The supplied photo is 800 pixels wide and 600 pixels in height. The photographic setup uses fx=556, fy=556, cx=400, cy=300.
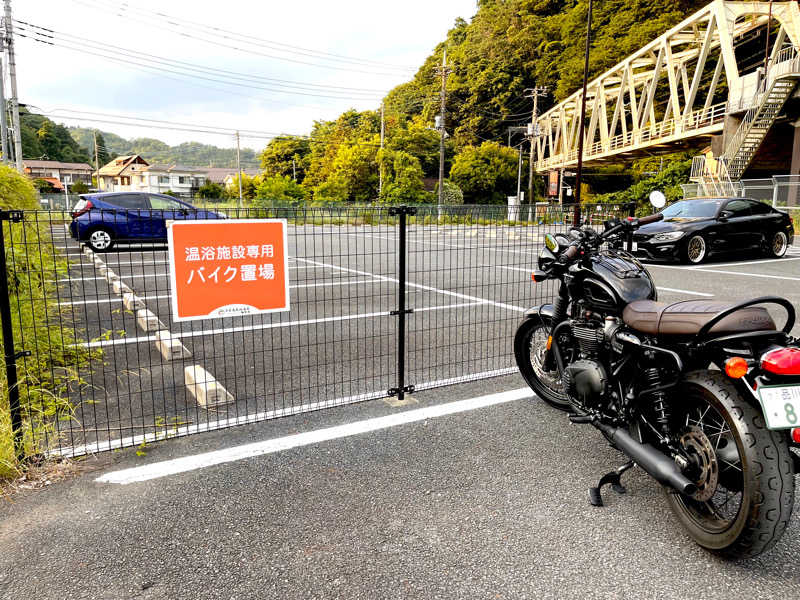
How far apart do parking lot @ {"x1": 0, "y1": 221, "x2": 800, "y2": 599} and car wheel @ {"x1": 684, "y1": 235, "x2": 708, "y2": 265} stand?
9521 mm

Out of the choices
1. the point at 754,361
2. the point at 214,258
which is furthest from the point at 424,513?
the point at 214,258

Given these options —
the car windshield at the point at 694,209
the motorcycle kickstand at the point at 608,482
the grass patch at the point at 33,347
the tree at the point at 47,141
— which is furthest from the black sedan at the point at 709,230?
the tree at the point at 47,141

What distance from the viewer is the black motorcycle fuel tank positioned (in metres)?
3.00

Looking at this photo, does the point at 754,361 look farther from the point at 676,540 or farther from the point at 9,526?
the point at 9,526

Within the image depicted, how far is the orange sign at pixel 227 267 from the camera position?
323cm

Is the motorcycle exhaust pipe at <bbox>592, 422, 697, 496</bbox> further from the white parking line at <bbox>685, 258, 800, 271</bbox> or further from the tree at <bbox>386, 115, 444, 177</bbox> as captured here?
the tree at <bbox>386, 115, 444, 177</bbox>

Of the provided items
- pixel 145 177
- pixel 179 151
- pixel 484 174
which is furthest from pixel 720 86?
pixel 179 151

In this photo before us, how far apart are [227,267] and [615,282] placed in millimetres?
2255

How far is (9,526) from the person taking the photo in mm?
2518

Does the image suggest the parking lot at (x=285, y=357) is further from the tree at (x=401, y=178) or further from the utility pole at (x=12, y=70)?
the tree at (x=401, y=178)

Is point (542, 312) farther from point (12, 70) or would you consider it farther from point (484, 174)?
point (484, 174)

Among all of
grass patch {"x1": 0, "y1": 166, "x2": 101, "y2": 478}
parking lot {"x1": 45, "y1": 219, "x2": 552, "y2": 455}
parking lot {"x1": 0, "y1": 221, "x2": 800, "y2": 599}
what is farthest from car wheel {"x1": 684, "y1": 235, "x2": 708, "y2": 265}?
grass patch {"x1": 0, "y1": 166, "x2": 101, "y2": 478}

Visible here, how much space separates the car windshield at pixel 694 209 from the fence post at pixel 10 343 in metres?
12.4

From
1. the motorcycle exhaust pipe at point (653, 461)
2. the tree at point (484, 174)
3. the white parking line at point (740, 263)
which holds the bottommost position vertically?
the motorcycle exhaust pipe at point (653, 461)
